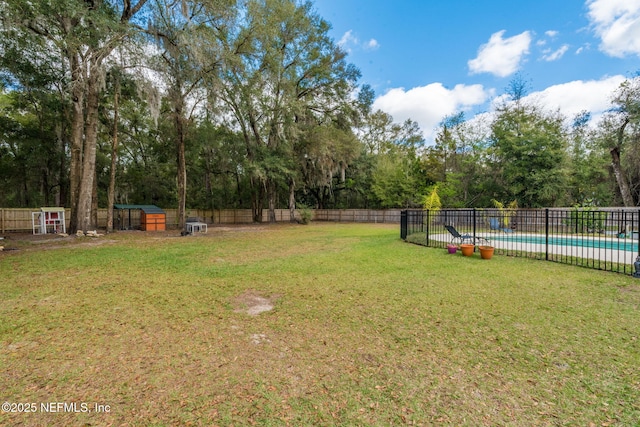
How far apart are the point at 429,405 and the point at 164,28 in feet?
46.0

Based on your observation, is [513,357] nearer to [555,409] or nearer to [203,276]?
[555,409]

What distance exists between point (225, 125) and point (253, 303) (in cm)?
1787

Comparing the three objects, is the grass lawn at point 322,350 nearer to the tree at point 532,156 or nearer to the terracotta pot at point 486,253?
the terracotta pot at point 486,253

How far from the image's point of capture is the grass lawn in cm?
172

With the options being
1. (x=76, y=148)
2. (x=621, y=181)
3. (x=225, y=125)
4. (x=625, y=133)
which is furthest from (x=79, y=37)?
(x=621, y=181)

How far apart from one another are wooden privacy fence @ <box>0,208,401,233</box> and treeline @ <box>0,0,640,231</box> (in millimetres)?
1008

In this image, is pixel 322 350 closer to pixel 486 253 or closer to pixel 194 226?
pixel 486 253

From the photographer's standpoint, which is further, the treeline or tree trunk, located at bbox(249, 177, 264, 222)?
tree trunk, located at bbox(249, 177, 264, 222)

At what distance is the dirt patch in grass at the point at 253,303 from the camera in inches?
136

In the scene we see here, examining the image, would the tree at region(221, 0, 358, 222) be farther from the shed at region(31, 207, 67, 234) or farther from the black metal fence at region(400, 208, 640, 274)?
the black metal fence at region(400, 208, 640, 274)

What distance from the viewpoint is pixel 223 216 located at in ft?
71.7

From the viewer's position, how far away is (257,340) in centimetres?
266

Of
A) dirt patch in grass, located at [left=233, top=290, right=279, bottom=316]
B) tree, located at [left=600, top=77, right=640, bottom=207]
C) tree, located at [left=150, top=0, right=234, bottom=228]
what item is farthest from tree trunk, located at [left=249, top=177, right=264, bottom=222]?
tree, located at [left=600, top=77, right=640, bottom=207]

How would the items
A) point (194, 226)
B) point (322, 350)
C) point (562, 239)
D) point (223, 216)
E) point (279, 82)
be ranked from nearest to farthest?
point (322, 350) < point (562, 239) < point (194, 226) < point (279, 82) < point (223, 216)
